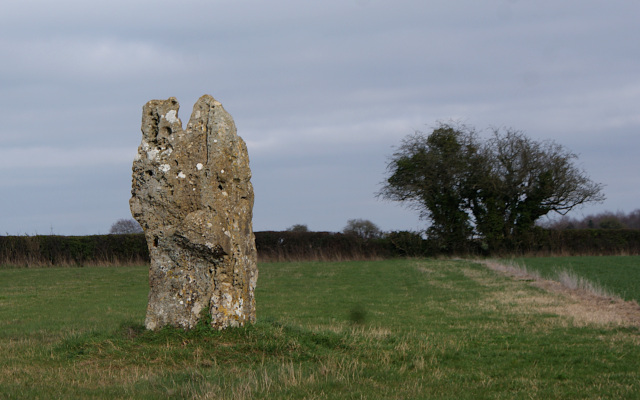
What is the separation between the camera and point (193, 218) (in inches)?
400

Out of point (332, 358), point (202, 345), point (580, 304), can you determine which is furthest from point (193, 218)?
point (580, 304)

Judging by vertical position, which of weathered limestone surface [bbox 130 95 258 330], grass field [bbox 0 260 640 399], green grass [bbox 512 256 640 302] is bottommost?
green grass [bbox 512 256 640 302]

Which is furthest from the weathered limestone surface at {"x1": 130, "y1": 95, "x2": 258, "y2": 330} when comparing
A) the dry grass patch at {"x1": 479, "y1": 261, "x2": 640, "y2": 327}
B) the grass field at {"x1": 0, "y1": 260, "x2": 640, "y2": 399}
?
the dry grass patch at {"x1": 479, "y1": 261, "x2": 640, "y2": 327}

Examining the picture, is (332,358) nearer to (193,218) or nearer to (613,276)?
(193,218)

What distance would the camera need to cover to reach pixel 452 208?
52406mm

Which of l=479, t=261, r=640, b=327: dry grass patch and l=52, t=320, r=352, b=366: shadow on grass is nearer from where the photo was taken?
l=52, t=320, r=352, b=366: shadow on grass

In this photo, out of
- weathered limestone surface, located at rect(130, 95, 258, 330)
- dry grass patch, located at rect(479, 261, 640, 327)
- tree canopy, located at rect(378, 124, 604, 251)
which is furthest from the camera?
tree canopy, located at rect(378, 124, 604, 251)

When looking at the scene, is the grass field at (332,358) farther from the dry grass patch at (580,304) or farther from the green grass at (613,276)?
the green grass at (613,276)

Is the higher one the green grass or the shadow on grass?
the shadow on grass

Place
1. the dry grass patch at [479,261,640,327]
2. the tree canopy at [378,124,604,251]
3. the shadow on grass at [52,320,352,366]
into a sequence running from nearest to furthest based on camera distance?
the shadow on grass at [52,320,352,366] < the dry grass patch at [479,261,640,327] < the tree canopy at [378,124,604,251]

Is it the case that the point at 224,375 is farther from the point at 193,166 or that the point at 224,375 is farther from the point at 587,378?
the point at 587,378

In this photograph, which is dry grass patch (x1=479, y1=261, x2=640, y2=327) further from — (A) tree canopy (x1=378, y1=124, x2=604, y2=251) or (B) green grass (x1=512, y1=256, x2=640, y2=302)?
(A) tree canopy (x1=378, y1=124, x2=604, y2=251)

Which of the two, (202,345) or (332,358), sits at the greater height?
(202,345)

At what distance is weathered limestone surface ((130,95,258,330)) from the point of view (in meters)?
10.3
